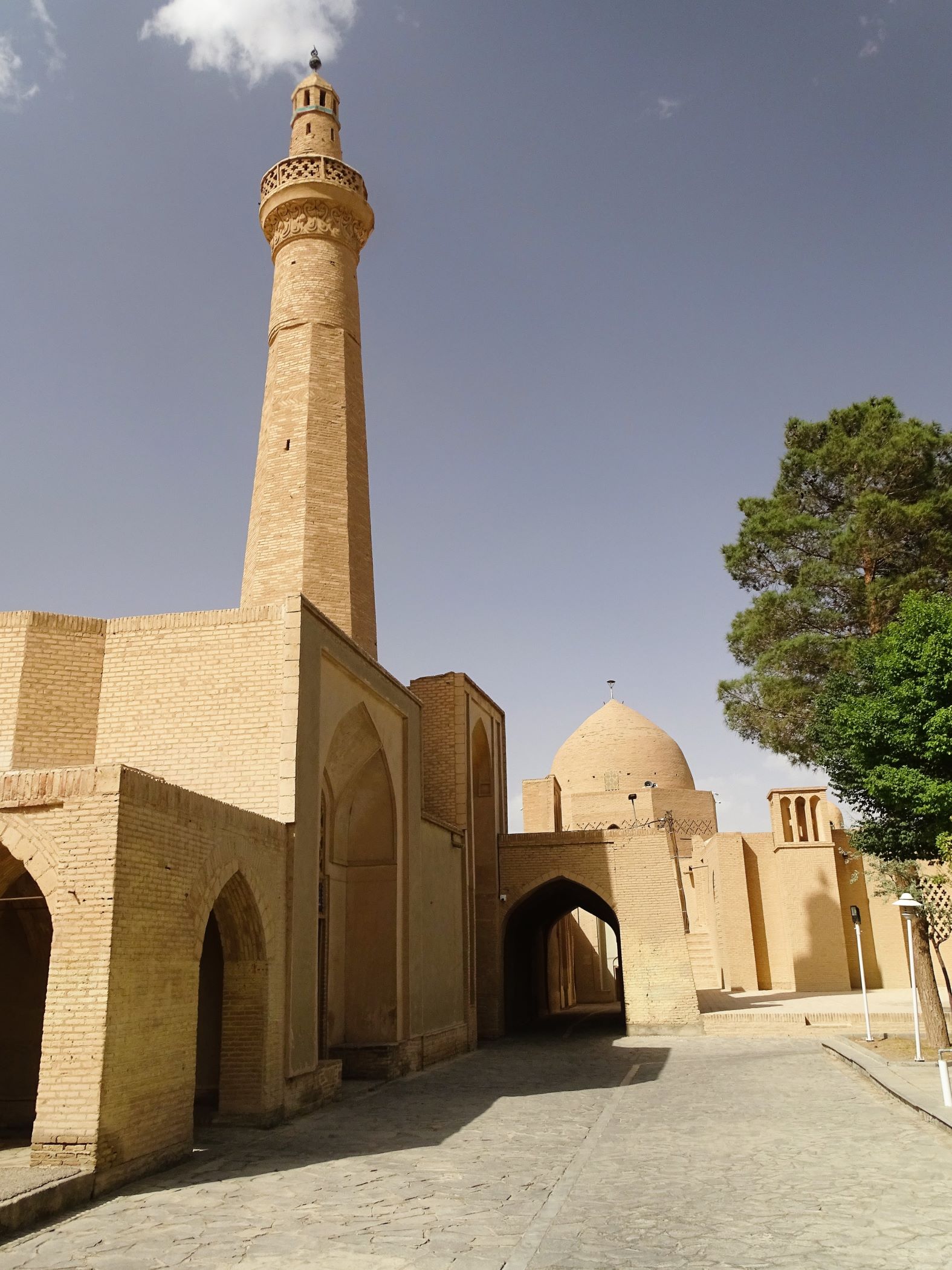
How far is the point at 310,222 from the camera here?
58.2 ft

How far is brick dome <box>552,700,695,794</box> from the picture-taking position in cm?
3350

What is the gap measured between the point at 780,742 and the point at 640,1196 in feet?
38.5

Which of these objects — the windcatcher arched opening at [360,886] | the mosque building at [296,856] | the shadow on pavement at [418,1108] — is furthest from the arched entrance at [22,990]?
the windcatcher arched opening at [360,886]

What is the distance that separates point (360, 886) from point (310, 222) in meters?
11.1

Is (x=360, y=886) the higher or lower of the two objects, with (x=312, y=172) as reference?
lower

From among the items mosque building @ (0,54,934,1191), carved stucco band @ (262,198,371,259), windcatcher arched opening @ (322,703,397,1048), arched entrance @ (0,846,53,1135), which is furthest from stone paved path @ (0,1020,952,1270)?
carved stucco band @ (262,198,371,259)

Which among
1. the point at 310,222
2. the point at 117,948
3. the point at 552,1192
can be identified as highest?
the point at 310,222

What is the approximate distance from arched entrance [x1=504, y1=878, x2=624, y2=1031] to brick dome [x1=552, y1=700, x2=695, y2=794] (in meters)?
4.36

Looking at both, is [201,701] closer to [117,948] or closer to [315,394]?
[117,948]

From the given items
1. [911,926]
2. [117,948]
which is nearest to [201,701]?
[117,948]

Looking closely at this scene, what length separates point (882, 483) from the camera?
17641mm

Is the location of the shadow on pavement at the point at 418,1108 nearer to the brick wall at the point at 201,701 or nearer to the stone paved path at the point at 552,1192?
the stone paved path at the point at 552,1192

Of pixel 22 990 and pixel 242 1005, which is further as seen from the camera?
pixel 22 990

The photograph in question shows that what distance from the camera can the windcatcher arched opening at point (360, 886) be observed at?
13.3 m
